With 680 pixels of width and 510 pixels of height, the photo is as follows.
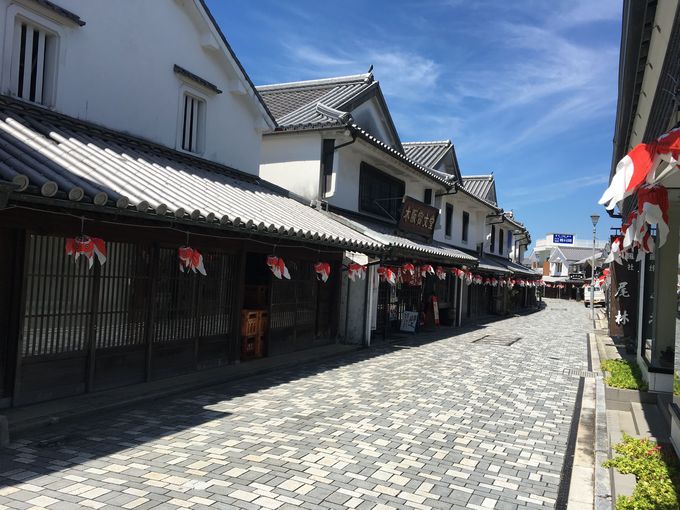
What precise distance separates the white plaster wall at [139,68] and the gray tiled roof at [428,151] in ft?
50.5

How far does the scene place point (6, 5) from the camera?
8289 mm

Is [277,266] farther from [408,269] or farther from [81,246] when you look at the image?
[408,269]

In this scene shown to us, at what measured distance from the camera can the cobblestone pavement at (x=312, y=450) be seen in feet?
17.0

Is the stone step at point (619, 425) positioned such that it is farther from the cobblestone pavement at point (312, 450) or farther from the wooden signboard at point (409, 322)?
the wooden signboard at point (409, 322)

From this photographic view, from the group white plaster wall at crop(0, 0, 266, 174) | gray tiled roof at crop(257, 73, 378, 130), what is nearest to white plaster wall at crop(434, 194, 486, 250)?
gray tiled roof at crop(257, 73, 378, 130)

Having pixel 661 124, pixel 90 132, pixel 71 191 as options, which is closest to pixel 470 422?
pixel 661 124

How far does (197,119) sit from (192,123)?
0.68ft

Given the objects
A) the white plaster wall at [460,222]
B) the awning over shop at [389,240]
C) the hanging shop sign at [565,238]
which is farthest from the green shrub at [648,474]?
the hanging shop sign at [565,238]

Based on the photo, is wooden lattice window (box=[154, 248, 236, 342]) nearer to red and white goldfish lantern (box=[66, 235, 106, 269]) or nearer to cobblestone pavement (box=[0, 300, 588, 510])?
cobblestone pavement (box=[0, 300, 588, 510])

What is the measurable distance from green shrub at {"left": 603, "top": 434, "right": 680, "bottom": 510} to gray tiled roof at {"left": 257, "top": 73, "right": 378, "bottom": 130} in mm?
12475

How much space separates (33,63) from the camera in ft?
29.1

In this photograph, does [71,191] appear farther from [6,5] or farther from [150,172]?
[6,5]

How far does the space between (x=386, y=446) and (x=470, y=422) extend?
2.12m

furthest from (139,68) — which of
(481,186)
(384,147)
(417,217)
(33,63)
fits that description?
(481,186)
